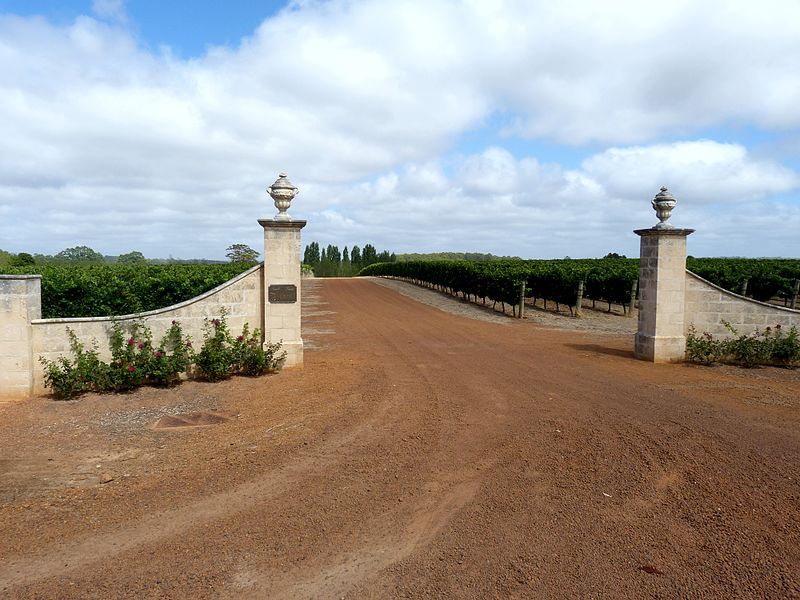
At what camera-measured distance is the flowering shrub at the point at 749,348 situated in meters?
10.9

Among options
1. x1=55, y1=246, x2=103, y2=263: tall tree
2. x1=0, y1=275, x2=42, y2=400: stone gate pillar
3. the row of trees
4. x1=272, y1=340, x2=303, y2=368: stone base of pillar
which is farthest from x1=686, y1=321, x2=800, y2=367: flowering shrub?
x1=55, y1=246, x2=103, y2=263: tall tree

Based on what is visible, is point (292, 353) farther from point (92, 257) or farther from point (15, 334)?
point (92, 257)

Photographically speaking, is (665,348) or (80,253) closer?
(665,348)

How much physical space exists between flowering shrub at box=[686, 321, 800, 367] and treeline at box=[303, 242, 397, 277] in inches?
3270

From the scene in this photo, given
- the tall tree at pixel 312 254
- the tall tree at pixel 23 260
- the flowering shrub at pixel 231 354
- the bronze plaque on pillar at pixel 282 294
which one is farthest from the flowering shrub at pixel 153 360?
the tall tree at pixel 312 254

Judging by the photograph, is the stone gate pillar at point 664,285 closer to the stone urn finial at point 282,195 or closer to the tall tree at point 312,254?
the stone urn finial at point 282,195

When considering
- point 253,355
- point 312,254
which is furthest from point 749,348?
point 312,254

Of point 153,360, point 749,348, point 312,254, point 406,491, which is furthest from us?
point 312,254

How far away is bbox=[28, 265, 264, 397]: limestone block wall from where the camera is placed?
27.5ft

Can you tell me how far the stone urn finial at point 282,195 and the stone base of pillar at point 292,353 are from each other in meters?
2.27

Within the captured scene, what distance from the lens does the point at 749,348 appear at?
35.8ft

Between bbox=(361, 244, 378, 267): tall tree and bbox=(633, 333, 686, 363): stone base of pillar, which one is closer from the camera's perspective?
bbox=(633, 333, 686, 363): stone base of pillar

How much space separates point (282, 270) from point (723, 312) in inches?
349

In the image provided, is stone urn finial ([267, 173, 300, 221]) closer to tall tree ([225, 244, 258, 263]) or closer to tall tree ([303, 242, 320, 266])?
tall tree ([225, 244, 258, 263])
